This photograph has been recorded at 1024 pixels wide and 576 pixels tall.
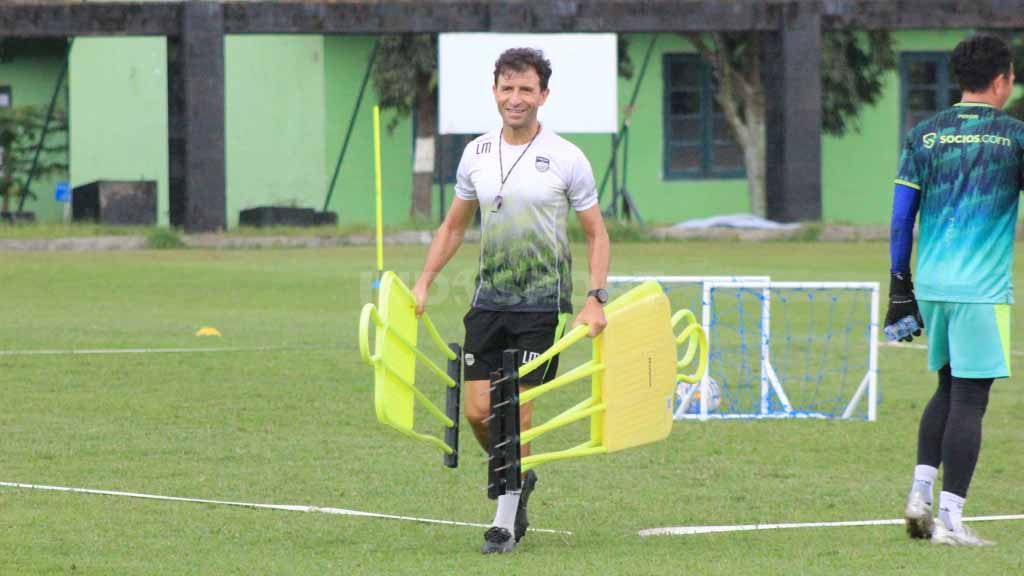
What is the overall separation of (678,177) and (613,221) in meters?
8.46

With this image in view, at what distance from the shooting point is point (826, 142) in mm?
44594

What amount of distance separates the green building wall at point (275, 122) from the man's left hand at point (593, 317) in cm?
3402

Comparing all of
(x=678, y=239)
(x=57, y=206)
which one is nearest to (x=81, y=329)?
(x=678, y=239)

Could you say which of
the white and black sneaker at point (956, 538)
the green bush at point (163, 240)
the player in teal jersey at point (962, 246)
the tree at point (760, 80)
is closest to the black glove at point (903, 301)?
the player in teal jersey at point (962, 246)

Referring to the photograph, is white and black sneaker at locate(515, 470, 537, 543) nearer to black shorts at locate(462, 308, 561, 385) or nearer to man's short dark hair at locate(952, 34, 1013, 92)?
→ black shorts at locate(462, 308, 561, 385)

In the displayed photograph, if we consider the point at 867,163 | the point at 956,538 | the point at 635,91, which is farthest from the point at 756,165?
the point at 956,538

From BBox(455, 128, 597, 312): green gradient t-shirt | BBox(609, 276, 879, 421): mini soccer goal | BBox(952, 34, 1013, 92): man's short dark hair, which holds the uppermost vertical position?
BBox(952, 34, 1013, 92): man's short dark hair

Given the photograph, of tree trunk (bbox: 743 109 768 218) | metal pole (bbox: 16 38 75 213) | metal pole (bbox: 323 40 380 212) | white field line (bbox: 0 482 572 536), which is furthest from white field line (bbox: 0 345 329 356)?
tree trunk (bbox: 743 109 768 218)

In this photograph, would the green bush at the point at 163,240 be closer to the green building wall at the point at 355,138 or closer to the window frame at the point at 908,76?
the green building wall at the point at 355,138

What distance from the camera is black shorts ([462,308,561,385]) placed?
818cm

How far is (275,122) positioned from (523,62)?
35.1 meters

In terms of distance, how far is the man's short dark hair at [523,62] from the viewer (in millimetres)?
7988

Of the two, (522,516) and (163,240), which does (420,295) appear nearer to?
(522,516)

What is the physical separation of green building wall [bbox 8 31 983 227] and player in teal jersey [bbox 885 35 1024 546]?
33876 mm
